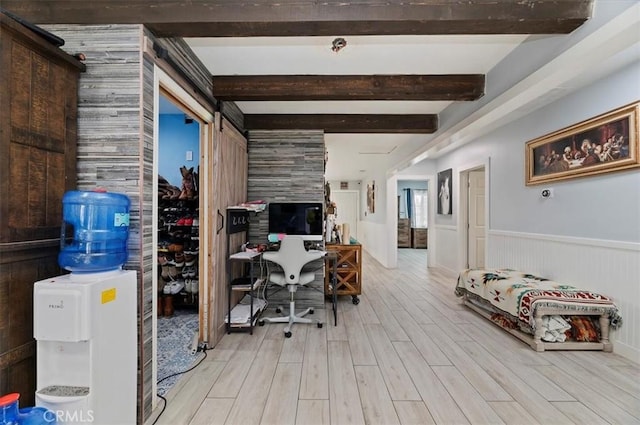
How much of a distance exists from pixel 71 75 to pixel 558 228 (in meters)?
4.29

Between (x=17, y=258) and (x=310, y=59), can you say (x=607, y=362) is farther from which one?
(x=17, y=258)

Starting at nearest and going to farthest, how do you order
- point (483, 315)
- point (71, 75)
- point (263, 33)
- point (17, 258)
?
point (17, 258), point (71, 75), point (263, 33), point (483, 315)

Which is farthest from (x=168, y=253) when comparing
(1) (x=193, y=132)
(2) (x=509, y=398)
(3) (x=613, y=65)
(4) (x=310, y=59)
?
(3) (x=613, y=65)

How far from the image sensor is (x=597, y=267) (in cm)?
269

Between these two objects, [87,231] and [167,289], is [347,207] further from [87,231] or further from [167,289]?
[87,231]

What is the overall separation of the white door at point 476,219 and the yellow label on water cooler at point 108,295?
5.36 metres

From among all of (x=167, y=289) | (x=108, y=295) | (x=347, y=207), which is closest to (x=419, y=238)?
(x=347, y=207)

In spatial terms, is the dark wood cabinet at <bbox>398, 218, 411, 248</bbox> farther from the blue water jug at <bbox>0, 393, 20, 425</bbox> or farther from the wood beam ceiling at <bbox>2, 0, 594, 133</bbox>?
the blue water jug at <bbox>0, 393, 20, 425</bbox>

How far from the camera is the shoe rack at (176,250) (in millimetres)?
3455

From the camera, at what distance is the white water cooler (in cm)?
124

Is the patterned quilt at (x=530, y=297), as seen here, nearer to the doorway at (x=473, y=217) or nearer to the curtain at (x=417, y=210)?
the doorway at (x=473, y=217)

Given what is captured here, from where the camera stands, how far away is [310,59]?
2.48 meters

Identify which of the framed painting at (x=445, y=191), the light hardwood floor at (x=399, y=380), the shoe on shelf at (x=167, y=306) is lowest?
the light hardwood floor at (x=399, y=380)

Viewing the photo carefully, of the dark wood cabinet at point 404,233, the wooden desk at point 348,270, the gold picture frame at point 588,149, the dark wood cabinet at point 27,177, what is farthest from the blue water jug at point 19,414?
the dark wood cabinet at point 404,233
